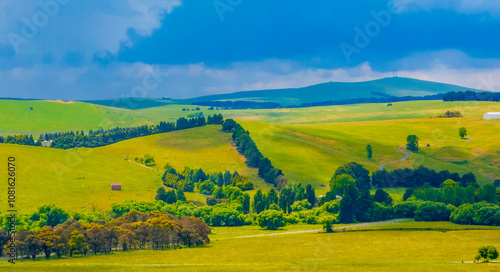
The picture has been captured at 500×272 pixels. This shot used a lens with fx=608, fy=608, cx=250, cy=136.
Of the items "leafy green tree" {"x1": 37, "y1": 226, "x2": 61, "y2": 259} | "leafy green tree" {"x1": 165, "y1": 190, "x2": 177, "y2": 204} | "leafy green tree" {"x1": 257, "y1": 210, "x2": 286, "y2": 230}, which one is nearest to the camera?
"leafy green tree" {"x1": 37, "y1": 226, "x2": 61, "y2": 259}

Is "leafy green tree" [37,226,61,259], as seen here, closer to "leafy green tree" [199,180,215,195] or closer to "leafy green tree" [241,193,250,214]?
"leafy green tree" [241,193,250,214]

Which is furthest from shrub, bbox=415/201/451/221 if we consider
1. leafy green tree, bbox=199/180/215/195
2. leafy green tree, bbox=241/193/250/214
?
leafy green tree, bbox=199/180/215/195

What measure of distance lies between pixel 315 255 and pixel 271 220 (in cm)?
3691

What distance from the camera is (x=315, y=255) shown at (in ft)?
323

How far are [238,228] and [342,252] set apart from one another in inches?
1580

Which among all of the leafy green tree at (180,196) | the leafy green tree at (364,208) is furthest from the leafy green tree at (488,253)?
the leafy green tree at (180,196)

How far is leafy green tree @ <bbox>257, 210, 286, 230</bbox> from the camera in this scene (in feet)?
442

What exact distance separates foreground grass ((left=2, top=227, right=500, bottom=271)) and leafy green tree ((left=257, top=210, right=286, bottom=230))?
1528cm

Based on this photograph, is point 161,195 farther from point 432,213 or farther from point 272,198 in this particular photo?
point 432,213

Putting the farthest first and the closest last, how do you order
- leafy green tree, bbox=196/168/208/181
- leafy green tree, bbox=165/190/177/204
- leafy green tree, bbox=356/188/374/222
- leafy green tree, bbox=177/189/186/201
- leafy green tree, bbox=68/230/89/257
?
1. leafy green tree, bbox=196/168/208/181
2. leafy green tree, bbox=177/189/186/201
3. leafy green tree, bbox=165/190/177/204
4. leafy green tree, bbox=356/188/374/222
5. leafy green tree, bbox=68/230/89/257

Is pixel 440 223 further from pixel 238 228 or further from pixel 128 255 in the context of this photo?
pixel 128 255

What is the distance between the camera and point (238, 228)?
136625mm

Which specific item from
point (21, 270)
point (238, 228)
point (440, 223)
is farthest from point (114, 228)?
point (440, 223)

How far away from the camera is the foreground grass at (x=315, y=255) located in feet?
286
